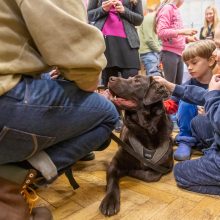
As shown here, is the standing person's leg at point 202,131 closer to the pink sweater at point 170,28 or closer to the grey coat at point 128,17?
the grey coat at point 128,17

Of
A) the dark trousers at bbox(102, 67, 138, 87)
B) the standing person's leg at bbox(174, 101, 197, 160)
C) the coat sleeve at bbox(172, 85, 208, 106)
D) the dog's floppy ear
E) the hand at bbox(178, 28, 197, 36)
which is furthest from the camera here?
the hand at bbox(178, 28, 197, 36)

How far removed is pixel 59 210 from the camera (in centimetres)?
122

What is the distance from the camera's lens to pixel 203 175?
1.36m

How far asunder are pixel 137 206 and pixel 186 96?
34.0 inches

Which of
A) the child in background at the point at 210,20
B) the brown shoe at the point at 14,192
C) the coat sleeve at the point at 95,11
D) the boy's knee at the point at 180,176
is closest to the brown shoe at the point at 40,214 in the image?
the brown shoe at the point at 14,192

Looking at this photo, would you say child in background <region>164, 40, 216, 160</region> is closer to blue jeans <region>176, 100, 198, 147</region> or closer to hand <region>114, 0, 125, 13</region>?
blue jeans <region>176, 100, 198, 147</region>

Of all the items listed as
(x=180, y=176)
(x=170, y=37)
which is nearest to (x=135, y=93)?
(x=180, y=176)

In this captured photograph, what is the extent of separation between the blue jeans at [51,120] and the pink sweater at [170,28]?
2122 millimetres

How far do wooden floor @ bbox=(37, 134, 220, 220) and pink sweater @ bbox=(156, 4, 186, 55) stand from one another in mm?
1870

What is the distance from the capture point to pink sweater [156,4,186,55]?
117 inches

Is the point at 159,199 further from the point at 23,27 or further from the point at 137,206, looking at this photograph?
the point at 23,27

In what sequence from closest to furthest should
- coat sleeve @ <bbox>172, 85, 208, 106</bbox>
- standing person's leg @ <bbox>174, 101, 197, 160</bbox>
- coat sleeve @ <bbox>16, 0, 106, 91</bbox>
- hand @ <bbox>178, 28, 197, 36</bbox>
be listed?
coat sleeve @ <bbox>16, 0, 106, 91</bbox>
coat sleeve @ <bbox>172, 85, 208, 106</bbox>
standing person's leg @ <bbox>174, 101, 197, 160</bbox>
hand @ <bbox>178, 28, 197, 36</bbox>

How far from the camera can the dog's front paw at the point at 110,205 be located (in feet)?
3.84

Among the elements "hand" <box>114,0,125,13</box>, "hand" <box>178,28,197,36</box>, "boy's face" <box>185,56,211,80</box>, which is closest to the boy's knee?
"boy's face" <box>185,56,211,80</box>
